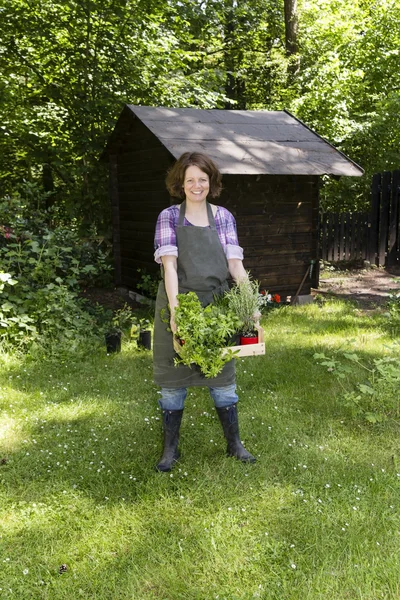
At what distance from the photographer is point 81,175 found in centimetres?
1265

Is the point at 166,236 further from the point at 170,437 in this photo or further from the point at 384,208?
the point at 384,208

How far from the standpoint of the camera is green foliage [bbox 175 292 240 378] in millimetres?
3445

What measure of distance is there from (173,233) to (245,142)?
19.3 ft

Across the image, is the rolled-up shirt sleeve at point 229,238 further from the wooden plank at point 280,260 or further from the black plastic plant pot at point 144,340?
the wooden plank at point 280,260

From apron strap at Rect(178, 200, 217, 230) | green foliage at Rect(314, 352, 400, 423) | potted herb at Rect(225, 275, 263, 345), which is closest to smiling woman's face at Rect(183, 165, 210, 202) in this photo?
apron strap at Rect(178, 200, 217, 230)

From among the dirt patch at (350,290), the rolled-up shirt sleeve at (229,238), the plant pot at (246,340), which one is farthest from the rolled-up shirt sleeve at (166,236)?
the dirt patch at (350,290)

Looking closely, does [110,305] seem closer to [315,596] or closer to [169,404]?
[169,404]

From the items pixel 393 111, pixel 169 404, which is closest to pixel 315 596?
pixel 169 404

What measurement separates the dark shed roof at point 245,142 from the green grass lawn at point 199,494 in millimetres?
3918

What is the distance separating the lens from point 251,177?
31.3 feet

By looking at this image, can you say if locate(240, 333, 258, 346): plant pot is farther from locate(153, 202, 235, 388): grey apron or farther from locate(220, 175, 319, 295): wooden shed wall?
locate(220, 175, 319, 295): wooden shed wall

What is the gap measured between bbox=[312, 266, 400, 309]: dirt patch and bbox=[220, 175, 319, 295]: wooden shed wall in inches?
34.9

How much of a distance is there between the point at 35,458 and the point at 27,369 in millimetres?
2058

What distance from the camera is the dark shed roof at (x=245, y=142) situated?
8555 mm
